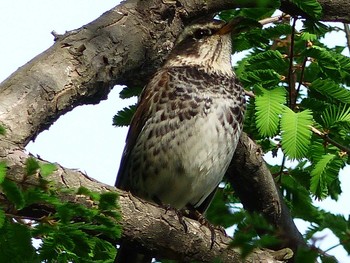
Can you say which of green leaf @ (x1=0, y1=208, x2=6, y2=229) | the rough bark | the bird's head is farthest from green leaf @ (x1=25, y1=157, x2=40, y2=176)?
the bird's head

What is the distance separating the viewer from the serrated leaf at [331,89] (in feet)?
16.5

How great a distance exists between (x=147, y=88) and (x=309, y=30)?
110 centimetres

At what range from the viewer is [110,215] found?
3543 mm

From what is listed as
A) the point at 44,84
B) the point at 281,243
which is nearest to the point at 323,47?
the point at 44,84

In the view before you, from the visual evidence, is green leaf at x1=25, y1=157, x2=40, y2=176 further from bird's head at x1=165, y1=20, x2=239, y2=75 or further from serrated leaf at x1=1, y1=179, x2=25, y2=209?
bird's head at x1=165, y1=20, x2=239, y2=75

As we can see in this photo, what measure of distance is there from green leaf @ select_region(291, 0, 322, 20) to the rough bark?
0.18m

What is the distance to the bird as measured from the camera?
5266 millimetres

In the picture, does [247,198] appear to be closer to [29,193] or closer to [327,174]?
[327,174]

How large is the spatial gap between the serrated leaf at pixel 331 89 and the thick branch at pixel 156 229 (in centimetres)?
111

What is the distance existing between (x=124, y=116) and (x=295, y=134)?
138 cm

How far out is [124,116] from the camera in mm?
5688

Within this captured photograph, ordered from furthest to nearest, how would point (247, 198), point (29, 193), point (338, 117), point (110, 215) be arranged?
point (247, 198) → point (338, 117) → point (110, 215) → point (29, 193)

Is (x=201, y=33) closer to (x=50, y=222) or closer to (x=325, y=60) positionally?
(x=325, y=60)

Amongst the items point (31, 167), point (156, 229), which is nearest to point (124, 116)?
point (156, 229)
